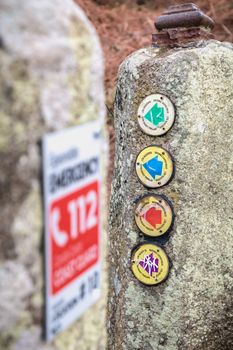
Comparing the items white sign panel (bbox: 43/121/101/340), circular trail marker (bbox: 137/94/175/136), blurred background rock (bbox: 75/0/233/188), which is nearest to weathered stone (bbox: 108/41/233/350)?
circular trail marker (bbox: 137/94/175/136)

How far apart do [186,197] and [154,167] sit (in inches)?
6.7

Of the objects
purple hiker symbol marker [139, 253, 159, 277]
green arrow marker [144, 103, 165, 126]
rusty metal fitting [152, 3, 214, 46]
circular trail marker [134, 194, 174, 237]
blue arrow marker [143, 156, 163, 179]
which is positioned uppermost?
rusty metal fitting [152, 3, 214, 46]

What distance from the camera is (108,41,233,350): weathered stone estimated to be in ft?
5.97

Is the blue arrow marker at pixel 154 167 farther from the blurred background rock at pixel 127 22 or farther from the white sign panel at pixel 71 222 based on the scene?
the blurred background rock at pixel 127 22

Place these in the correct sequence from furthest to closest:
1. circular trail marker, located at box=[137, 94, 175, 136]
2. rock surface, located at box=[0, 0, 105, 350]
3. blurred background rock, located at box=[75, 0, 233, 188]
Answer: blurred background rock, located at box=[75, 0, 233, 188]
circular trail marker, located at box=[137, 94, 175, 136]
rock surface, located at box=[0, 0, 105, 350]

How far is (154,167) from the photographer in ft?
6.07

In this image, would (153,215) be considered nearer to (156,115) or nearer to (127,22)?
(156,115)

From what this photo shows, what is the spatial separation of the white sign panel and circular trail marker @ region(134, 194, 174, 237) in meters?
0.97

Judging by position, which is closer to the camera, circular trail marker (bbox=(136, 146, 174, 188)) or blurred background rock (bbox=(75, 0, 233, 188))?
circular trail marker (bbox=(136, 146, 174, 188))

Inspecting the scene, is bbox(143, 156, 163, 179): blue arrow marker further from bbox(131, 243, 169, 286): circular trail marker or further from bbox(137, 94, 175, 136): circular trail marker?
bbox(131, 243, 169, 286): circular trail marker

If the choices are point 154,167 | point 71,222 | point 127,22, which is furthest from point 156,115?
point 127,22

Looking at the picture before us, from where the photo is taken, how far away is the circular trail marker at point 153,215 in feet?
6.05

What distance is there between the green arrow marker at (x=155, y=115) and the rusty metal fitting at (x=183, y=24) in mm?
304

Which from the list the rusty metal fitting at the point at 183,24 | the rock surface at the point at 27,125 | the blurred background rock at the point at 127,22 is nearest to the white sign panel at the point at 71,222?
the rock surface at the point at 27,125
